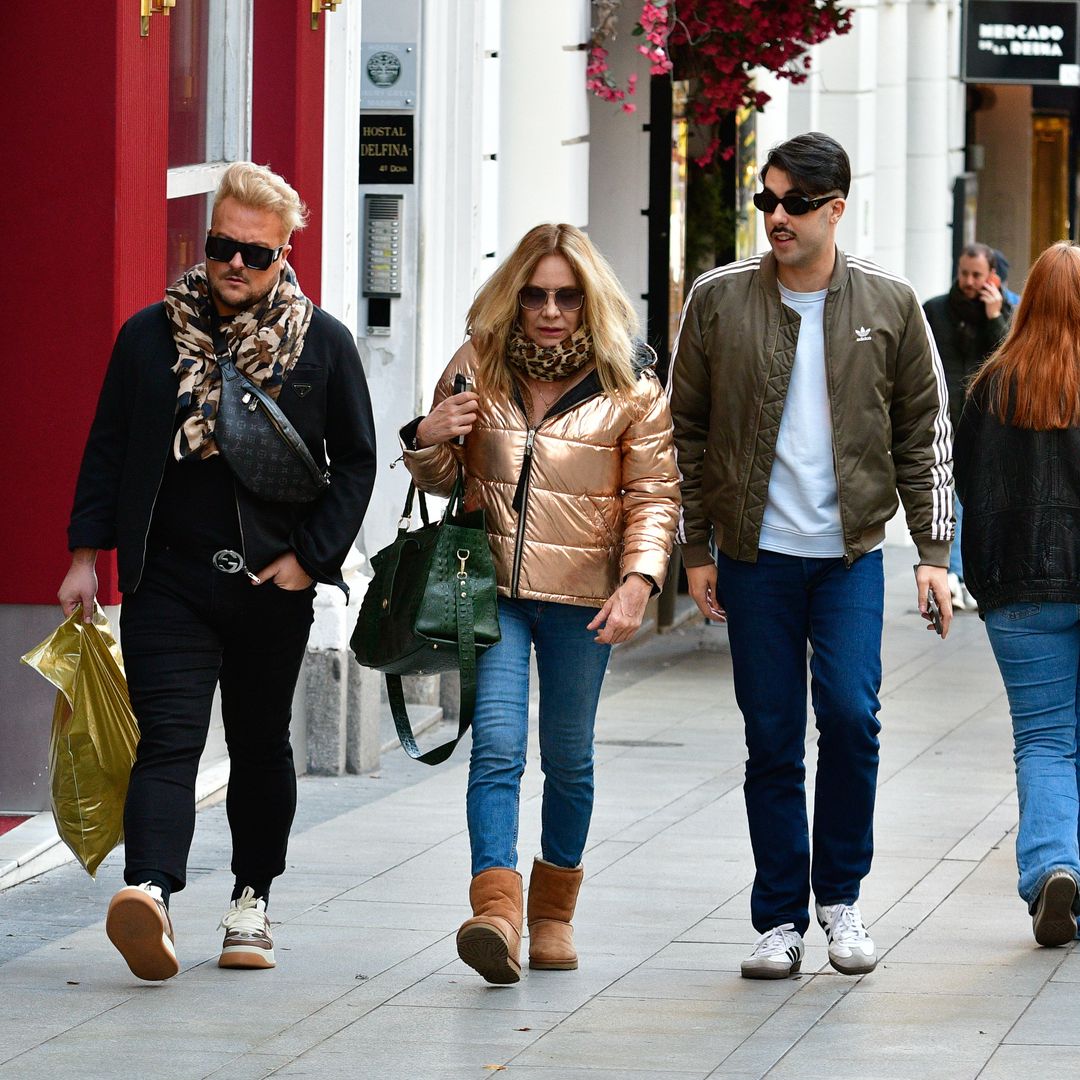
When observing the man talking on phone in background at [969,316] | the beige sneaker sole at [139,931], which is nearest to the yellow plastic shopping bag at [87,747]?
the beige sneaker sole at [139,931]

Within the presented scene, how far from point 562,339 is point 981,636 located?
810cm

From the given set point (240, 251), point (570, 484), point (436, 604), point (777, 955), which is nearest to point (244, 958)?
point (436, 604)

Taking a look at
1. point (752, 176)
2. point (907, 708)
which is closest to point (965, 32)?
point (752, 176)

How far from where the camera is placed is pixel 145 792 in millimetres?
5578

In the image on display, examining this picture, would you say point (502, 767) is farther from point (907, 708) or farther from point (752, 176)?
point (752, 176)

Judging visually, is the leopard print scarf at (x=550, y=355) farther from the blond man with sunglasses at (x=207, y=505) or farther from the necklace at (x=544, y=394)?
the blond man with sunglasses at (x=207, y=505)

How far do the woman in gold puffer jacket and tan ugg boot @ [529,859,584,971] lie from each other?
9.2 inches

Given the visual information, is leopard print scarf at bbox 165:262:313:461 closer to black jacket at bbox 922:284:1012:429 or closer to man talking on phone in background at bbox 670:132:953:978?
man talking on phone in background at bbox 670:132:953:978

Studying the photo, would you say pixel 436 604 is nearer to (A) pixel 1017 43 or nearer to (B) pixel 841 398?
(B) pixel 841 398

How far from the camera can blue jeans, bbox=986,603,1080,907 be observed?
623cm

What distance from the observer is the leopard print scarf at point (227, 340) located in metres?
5.65

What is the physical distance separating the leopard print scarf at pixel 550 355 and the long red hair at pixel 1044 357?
1108 mm

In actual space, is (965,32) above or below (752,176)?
above

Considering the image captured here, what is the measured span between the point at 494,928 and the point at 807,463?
1275 mm
